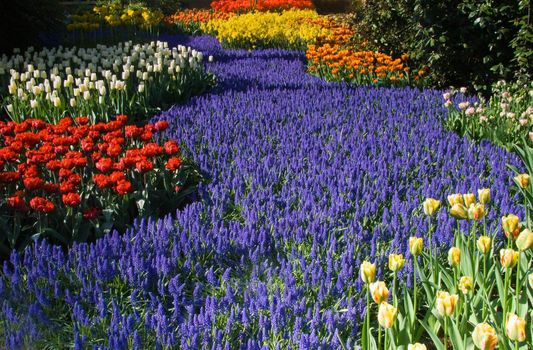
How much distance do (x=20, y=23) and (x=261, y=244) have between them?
6.92 m

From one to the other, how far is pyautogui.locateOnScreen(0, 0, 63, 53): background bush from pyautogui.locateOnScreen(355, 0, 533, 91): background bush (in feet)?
16.6

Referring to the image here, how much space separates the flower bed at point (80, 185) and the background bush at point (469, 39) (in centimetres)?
458

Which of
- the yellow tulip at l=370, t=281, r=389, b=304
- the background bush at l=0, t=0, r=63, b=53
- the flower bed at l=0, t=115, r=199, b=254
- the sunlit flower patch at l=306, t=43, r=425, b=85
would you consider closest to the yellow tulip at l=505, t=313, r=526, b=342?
the yellow tulip at l=370, t=281, r=389, b=304

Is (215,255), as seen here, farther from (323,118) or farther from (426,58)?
(426,58)

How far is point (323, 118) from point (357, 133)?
69 cm

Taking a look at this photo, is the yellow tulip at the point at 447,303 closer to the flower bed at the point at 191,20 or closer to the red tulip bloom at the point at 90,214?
the red tulip bloom at the point at 90,214

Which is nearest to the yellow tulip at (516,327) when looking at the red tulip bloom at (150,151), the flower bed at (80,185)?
the flower bed at (80,185)

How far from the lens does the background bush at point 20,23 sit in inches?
337

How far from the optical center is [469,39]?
26.3 feet

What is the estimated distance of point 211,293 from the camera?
113 inches

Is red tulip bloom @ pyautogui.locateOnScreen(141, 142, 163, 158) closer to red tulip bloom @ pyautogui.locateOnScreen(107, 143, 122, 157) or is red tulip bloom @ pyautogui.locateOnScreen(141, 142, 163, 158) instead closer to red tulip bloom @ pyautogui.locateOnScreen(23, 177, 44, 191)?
red tulip bloom @ pyautogui.locateOnScreen(107, 143, 122, 157)

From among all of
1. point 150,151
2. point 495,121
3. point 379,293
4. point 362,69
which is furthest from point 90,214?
point 362,69

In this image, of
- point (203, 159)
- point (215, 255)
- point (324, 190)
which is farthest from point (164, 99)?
point (215, 255)

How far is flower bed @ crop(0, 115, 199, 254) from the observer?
358cm
